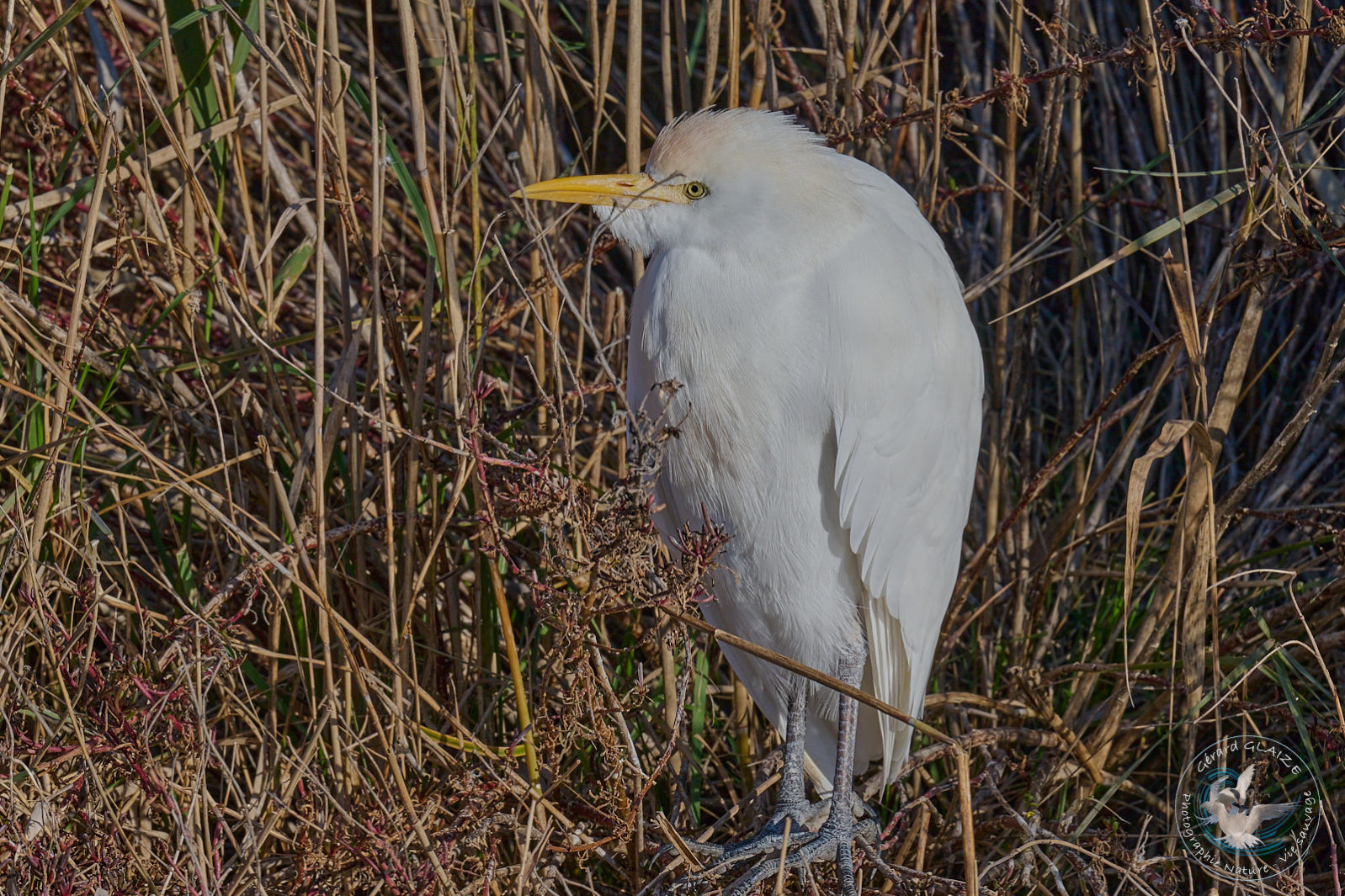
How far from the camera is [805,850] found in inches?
61.3

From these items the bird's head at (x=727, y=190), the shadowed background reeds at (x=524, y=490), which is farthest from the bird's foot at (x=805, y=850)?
the bird's head at (x=727, y=190)

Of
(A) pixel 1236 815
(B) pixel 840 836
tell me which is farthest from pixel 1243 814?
(B) pixel 840 836

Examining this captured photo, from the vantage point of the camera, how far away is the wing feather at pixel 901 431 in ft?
4.95

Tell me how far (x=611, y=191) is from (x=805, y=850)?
0.88 metres

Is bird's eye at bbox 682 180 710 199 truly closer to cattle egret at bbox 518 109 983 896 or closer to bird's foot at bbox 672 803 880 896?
cattle egret at bbox 518 109 983 896

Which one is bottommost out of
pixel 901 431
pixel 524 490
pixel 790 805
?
pixel 790 805

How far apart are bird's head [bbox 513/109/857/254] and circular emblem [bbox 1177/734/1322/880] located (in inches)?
33.4

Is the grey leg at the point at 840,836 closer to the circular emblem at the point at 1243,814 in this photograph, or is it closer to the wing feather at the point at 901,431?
the wing feather at the point at 901,431

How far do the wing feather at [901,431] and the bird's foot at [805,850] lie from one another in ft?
0.48

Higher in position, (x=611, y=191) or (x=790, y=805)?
(x=611, y=191)

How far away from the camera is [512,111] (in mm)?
1938

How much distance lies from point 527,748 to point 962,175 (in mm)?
1781

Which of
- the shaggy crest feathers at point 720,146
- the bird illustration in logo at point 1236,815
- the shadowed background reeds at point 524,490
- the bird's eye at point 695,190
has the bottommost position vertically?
the bird illustration in logo at point 1236,815

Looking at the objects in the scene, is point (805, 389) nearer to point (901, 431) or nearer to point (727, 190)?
point (901, 431)
